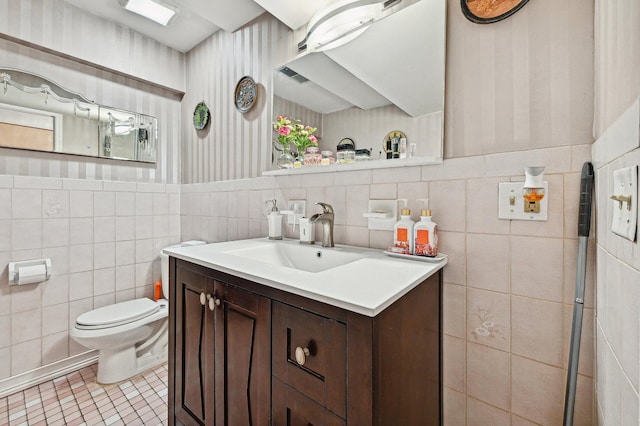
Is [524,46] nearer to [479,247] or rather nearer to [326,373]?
[479,247]

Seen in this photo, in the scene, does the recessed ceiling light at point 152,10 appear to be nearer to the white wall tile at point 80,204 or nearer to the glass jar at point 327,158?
the white wall tile at point 80,204

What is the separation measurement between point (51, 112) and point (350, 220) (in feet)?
7.01

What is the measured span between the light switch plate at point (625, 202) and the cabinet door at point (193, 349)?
1.09m

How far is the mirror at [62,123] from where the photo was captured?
1726 millimetres

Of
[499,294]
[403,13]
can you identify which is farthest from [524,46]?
[499,294]

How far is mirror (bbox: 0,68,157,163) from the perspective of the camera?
1.73m

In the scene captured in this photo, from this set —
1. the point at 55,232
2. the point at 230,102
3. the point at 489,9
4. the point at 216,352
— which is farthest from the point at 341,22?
the point at 55,232

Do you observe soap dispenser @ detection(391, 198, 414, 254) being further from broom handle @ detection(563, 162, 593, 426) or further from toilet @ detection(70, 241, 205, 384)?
toilet @ detection(70, 241, 205, 384)

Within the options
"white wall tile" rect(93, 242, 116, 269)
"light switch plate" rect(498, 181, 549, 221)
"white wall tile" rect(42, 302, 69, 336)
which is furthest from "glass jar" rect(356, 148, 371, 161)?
"white wall tile" rect(42, 302, 69, 336)

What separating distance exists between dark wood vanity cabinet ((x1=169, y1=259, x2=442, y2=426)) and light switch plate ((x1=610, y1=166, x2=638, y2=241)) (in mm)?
431

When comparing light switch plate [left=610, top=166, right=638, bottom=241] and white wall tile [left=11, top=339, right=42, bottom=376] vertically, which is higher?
light switch plate [left=610, top=166, right=638, bottom=241]

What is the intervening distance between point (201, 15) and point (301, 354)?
217 cm

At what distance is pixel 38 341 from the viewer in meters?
1.80

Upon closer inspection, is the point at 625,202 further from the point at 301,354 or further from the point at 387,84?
the point at 387,84
